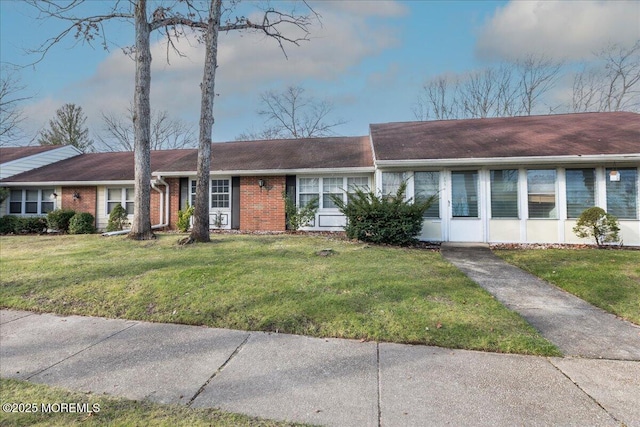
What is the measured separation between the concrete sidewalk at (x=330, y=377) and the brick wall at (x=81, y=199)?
40.9ft

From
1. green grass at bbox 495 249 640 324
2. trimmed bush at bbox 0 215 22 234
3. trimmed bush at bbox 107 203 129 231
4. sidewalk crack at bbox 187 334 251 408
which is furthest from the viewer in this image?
trimmed bush at bbox 0 215 22 234

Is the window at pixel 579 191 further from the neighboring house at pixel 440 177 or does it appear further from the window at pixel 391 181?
the window at pixel 391 181

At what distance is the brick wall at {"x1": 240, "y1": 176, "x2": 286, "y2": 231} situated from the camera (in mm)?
12297

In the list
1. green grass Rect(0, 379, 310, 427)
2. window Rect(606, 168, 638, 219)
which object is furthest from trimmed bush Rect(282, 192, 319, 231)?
green grass Rect(0, 379, 310, 427)

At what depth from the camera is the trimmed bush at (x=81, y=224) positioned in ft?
41.4

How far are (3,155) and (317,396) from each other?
24.2 metres

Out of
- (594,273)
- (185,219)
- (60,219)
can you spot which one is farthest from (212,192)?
(594,273)

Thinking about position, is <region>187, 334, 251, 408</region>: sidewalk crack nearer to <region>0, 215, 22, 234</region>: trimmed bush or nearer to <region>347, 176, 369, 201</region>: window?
<region>347, 176, 369, 201</region>: window

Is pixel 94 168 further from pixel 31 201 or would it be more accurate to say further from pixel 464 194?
pixel 464 194

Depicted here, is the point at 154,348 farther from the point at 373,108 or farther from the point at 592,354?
the point at 373,108

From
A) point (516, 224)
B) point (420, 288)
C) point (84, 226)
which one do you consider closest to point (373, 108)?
point (516, 224)

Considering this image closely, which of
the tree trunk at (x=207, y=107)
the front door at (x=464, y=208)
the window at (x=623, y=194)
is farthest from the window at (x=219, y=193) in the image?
the window at (x=623, y=194)

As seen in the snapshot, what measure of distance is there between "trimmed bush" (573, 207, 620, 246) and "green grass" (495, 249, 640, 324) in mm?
982

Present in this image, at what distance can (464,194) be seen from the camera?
388 inches
